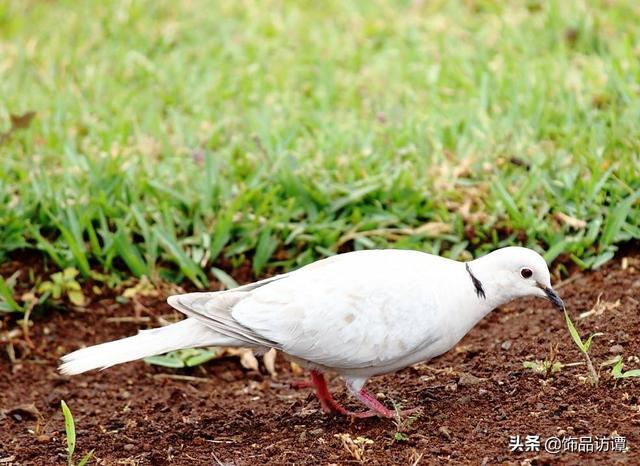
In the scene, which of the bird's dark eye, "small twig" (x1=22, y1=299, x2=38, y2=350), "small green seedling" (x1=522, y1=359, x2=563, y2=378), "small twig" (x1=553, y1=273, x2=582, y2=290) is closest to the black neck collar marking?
the bird's dark eye

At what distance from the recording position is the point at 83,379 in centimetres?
459

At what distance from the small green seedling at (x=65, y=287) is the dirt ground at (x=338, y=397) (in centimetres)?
8

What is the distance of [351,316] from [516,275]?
0.61 m

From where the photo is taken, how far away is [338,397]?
13.6 feet

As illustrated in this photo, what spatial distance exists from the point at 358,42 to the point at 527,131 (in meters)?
2.00

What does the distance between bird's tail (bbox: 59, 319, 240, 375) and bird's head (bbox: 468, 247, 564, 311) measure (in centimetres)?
91

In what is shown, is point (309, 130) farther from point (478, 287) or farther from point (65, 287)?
point (478, 287)

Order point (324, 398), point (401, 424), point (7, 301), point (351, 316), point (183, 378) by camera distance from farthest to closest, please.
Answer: point (7, 301)
point (183, 378)
point (324, 398)
point (351, 316)
point (401, 424)

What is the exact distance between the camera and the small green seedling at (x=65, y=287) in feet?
15.7

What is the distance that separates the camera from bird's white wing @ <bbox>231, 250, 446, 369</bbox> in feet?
11.6

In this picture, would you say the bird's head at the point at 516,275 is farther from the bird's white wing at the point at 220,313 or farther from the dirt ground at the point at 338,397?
the bird's white wing at the point at 220,313

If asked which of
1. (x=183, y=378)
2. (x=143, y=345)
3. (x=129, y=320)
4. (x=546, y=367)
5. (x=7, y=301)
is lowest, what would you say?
(x=183, y=378)

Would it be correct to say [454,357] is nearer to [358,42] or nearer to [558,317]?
[558,317]

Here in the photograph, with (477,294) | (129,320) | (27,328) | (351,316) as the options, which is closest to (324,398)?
(351,316)
